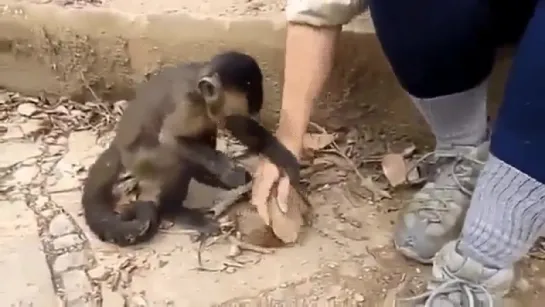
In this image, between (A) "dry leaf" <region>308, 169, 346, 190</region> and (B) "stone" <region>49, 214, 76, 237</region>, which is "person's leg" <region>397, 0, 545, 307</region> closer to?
(A) "dry leaf" <region>308, 169, 346, 190</region>

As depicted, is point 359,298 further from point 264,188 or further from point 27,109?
point 27,109

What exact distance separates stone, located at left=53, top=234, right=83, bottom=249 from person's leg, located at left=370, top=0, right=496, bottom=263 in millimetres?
440

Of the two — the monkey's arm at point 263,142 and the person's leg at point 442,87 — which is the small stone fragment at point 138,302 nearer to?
the monkey's arm at point 263,142

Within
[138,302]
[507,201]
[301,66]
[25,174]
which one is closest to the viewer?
[507,201]

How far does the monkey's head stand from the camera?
3.81ft

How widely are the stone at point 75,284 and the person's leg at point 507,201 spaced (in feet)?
1.37

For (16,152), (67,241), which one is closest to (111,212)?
(67,241)

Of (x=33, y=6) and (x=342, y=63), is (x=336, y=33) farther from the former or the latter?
(x=33, y=6)

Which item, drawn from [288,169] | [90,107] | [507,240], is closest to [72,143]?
[90,107]

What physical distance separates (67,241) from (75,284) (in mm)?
94

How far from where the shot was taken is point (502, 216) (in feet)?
3.34

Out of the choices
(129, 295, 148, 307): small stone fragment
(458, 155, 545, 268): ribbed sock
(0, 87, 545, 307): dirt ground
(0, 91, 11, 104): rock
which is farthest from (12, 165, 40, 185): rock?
(458, 155, 545, 268): ribbed sock

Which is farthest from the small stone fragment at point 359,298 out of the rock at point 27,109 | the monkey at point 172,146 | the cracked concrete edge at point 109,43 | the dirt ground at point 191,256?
the rock at point 27,109

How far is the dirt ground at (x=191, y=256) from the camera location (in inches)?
44.9
